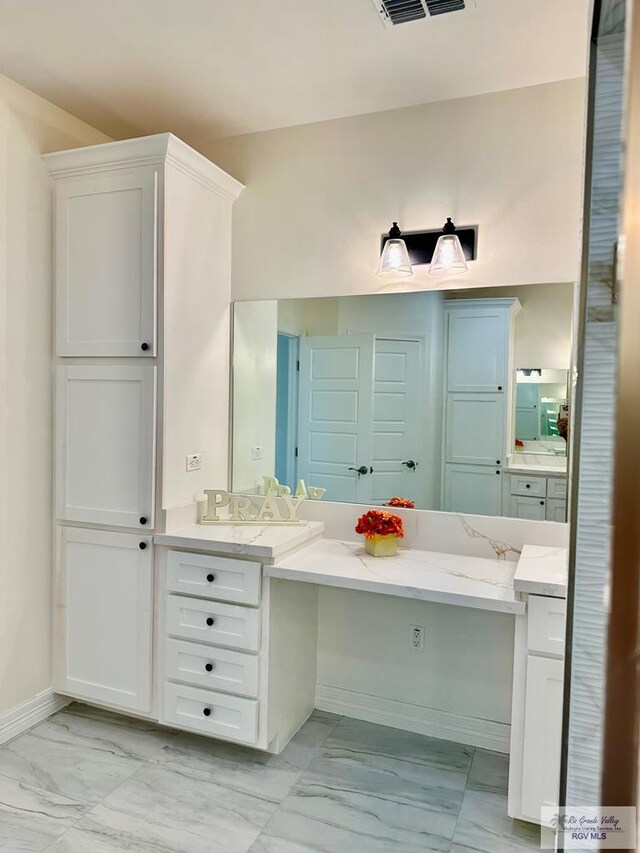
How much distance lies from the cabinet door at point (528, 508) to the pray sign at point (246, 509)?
89 cm

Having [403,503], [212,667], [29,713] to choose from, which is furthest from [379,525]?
[29,713]

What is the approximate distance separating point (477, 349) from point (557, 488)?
2.12 ft

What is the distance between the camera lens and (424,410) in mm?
2457

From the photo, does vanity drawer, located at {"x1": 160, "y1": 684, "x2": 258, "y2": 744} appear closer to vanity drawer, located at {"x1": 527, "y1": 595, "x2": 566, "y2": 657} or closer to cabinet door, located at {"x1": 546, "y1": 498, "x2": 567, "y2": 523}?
vanity drawer, located at {"x1": 527, "y1": 595, "x2": 566, "y2": 657}

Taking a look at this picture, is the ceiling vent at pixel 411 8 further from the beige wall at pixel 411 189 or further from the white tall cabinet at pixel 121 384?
the white tall cabinet at pixel 121 384

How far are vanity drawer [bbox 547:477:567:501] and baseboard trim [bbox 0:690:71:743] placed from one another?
2.34 metres

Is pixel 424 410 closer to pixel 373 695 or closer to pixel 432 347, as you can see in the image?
pixel 432 347

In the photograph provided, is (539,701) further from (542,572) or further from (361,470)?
(361,470)

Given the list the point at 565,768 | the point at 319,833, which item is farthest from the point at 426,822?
the point at 565,768

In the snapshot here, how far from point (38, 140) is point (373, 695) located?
113 inches

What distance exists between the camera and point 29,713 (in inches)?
96.6

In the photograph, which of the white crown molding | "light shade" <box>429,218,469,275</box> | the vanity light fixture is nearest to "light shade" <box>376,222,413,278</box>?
the vanity light fixture

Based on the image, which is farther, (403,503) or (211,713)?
(403,503)

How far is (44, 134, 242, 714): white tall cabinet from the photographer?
2.34 m
